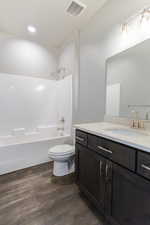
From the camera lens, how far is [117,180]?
1.01 m

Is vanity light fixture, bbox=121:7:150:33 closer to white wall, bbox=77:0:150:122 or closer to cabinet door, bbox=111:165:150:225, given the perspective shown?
white wall, bbox=77:0:150:122

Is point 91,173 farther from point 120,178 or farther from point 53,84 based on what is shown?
point 53,84

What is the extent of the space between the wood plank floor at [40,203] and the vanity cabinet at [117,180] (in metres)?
0.24

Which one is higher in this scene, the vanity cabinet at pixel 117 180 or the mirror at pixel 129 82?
the mirror at pixel 129 82

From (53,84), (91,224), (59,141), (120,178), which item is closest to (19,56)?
(53,84)

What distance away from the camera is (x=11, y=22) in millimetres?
2225

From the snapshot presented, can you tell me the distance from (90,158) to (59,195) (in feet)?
2.43

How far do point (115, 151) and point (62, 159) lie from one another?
3.64 feet

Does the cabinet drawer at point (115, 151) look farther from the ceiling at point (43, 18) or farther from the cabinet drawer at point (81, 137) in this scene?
the ceiling at point (43, 18)

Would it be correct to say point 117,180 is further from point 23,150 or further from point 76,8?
point 76,8

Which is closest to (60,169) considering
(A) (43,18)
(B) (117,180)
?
(B) (117,180)

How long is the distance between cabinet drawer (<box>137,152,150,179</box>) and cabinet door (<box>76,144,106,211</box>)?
35cm

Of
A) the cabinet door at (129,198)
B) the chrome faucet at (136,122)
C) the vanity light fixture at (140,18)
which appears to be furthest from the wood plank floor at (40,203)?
the vanity light fixture at (140,18)

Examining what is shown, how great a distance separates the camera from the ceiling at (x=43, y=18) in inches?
70.9
